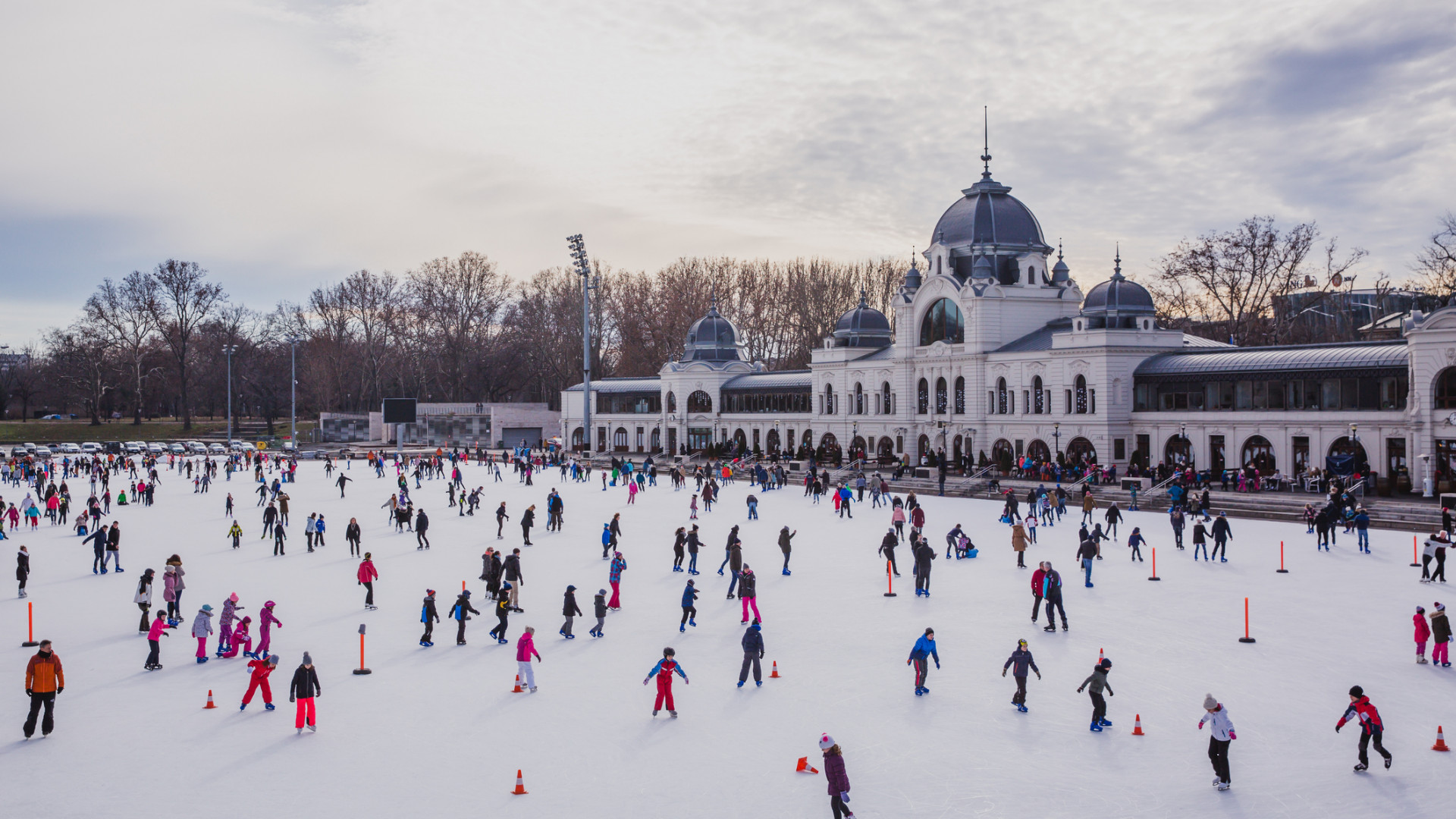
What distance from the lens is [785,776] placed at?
12258 mm

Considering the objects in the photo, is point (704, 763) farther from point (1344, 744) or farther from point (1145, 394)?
point (1145, 394)

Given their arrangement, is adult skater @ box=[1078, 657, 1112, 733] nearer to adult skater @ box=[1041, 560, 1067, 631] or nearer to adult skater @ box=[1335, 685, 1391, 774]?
adult skater @ box=[1335, 685, 1391, 774]

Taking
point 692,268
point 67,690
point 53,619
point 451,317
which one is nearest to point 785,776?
point 67,690

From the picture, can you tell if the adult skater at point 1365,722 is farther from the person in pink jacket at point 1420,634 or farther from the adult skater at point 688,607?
the adult skater at point 688,607

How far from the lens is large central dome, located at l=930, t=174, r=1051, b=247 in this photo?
61781mm

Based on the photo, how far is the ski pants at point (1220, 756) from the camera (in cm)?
1170

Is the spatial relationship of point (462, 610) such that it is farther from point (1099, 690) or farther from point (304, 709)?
point (1099, 690)

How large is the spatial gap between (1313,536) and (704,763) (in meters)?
24.7

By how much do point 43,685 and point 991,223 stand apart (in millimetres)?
55250

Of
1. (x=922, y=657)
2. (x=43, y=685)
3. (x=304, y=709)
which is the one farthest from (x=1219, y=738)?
(x=43, y=685)

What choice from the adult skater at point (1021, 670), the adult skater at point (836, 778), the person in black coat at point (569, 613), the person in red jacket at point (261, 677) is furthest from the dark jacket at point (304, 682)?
the adult skater at point (1021, 670)

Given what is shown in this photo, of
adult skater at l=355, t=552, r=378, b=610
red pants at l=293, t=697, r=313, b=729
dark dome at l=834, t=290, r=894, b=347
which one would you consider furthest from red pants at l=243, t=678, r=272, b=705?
dark dome at l=834, t=290, r=894, b=347

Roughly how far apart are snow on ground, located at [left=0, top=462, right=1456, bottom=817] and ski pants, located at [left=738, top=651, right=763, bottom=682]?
0.33 m

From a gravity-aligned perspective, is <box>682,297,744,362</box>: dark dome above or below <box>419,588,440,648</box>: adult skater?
above
